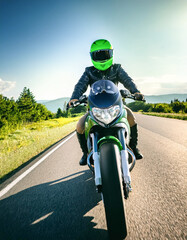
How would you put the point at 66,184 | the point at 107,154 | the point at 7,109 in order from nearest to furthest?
the point at 107,154, the point at 66,184, the point at 7,109

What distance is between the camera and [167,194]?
2496mm

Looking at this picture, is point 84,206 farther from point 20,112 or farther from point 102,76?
point 20,112

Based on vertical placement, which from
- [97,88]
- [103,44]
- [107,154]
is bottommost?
[107,154]

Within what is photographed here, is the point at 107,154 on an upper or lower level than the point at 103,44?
lower

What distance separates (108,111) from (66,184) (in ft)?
6.40

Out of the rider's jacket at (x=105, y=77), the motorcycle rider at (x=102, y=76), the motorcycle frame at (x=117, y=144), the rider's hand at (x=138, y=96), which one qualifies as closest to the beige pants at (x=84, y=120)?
the motorcycle rider at (x=102, y=76)

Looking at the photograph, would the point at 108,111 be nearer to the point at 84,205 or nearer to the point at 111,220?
the point at 111,220

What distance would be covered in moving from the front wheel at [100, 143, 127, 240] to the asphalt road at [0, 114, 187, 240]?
178 millimetres

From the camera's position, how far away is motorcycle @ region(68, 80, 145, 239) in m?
1.64

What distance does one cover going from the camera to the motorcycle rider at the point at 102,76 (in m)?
2.89

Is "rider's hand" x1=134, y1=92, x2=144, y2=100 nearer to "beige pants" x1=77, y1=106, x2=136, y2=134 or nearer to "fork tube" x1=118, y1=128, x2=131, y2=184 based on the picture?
"beige pants" x1=77, y1=106, x2=136, y2=134

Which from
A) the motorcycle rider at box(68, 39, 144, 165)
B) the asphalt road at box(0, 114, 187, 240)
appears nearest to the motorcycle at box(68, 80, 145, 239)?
the asphalt road at box(0, 114, 187, 240)

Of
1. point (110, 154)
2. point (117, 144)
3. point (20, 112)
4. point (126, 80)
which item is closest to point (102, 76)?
point (126, 80)

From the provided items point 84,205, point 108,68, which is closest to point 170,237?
point 84,205
